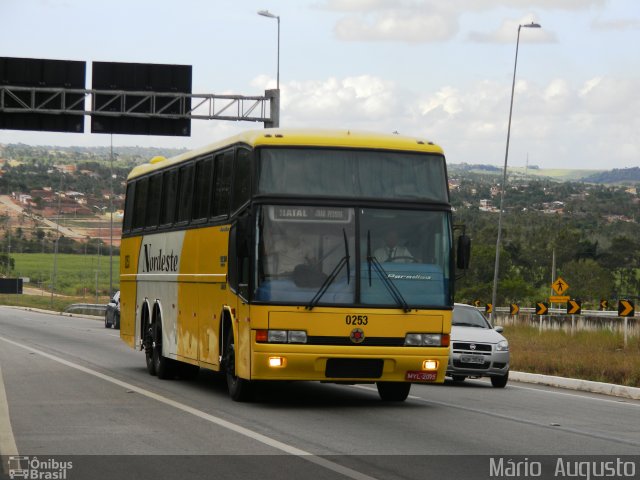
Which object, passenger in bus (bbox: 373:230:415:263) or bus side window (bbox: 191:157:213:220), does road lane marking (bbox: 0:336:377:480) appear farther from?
passenger in bus (bbox: 373:230:415:263)

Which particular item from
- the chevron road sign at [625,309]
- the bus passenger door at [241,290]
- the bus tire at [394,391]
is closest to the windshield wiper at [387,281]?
the bus passenger door at [241,290]

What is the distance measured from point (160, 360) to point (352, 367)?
6911 millimetres

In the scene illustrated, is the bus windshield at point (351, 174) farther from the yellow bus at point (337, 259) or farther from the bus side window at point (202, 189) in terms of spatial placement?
the bus side window at point (202, 189)

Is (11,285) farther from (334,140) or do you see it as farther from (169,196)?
(334,140)

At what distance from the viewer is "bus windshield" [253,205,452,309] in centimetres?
1670

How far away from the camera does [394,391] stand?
61.8ft

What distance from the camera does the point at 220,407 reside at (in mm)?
17078

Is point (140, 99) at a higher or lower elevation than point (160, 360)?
higher

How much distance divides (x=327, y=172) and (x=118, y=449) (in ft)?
19.2

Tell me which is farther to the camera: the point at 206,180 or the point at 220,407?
the point at 206,180

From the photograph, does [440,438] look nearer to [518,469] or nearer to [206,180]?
[518,469]

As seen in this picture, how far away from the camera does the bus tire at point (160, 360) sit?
22.8m

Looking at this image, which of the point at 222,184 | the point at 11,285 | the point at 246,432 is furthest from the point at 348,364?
the point at 11,285

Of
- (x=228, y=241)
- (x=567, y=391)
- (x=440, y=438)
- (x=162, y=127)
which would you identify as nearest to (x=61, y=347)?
(x=162, y=127)
